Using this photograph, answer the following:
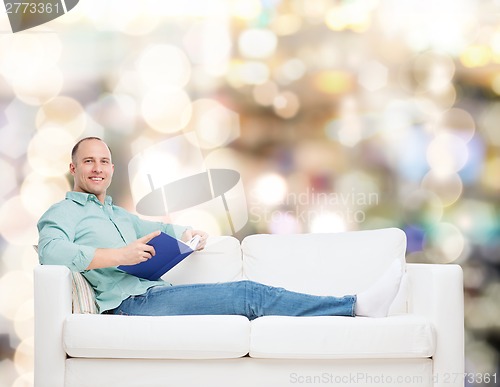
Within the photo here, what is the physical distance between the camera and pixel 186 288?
2729 mm

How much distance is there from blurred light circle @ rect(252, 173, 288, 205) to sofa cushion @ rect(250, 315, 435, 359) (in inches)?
47.3

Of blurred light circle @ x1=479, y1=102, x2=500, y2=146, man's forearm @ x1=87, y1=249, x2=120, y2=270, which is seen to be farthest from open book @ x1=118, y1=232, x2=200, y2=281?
blurred light circle @ x1=479, y1=102, x2=500, y2=146

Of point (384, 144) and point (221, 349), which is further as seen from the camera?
point (384, 144)

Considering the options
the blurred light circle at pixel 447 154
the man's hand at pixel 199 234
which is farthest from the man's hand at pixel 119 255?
the blurred light circle at pixel 447 154

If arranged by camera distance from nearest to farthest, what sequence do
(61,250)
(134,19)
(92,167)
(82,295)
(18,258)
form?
(61,250)
(82,295)
(92,167)
(18,258)
(134,19)

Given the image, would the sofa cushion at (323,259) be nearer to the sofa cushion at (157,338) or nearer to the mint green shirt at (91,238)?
the mint green shirt at (91,238)

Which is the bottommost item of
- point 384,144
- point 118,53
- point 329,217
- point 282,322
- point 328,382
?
point 328,382

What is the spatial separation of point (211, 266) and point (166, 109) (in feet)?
3.10

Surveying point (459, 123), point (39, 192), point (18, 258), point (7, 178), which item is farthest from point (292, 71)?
point (18, 258)

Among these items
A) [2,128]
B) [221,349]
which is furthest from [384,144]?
[2,128]

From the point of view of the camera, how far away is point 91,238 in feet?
9.35

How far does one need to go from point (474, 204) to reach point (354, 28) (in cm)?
98

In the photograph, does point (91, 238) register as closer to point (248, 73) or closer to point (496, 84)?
point (248, 73)

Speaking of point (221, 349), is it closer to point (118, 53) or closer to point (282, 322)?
point (282, 322)
